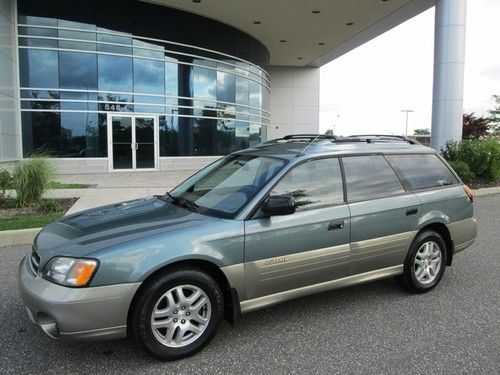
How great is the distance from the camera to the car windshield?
151 inches

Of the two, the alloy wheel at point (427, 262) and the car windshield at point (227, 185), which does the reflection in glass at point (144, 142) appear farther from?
the alloy wheel at point (427, 262)

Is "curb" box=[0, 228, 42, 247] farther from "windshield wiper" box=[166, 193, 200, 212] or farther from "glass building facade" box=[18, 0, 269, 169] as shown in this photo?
"glass building facade" box=[18, 0, 269, 169]

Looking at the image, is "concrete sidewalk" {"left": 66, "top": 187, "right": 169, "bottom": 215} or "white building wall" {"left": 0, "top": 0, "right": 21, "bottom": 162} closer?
"concrete sidewalk" {"left": 66, "top": 187, "right": 169, "bottom": 215}

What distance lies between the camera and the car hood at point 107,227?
3227 mm

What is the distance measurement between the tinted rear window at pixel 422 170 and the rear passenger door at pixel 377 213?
5.6 inches

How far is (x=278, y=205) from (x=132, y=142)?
1678cm

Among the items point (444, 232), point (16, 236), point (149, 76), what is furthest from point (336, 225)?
point (149, 76)

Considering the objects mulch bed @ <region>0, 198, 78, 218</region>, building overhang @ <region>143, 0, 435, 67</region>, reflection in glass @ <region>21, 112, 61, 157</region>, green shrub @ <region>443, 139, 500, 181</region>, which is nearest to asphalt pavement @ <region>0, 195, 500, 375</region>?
mulch bed @ <region>0, 198, 78, 218</region>

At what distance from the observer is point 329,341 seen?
363 cm

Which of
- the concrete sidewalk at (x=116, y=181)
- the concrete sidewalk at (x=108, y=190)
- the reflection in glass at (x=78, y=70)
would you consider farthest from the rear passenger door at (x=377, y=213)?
the reflection in glass at (x=78, y=70)

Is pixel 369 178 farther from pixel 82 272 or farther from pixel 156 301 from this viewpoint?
pixel 82 272

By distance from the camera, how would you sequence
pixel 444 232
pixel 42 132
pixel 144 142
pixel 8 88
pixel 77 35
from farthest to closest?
pixel 144 142
pixel 77 35
pixel 42 132
pixel 8 88
pixel 444 232

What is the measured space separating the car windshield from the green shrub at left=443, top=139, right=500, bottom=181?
1242cm

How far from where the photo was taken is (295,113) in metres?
35.0
